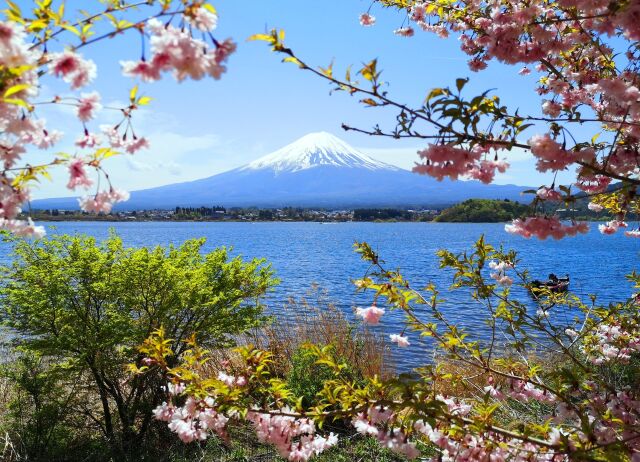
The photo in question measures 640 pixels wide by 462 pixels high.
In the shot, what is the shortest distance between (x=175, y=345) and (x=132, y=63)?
158 inches

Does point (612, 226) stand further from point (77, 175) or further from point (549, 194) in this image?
point (77, 175)

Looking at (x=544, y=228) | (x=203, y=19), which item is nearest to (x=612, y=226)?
(x=544, y=228)

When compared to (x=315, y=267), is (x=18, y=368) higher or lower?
higher

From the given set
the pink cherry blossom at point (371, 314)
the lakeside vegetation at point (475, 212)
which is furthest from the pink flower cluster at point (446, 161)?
A: the lakeside vegetation at point (475, 212)

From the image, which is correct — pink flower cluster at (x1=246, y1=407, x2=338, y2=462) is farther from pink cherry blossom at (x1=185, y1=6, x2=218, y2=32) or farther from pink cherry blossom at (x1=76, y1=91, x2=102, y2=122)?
pink cherry blossom at (x1=185, y1=6, x2=218, y2=32)

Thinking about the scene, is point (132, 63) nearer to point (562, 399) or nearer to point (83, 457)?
point (562, 399)

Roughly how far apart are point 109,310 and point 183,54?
3.75 metres

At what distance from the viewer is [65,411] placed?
14.6ft

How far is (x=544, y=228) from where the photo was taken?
77.5 inches

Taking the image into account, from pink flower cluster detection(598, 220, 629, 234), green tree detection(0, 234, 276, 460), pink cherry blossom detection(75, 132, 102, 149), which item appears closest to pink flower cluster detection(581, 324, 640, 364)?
pink flower cluster detection(598, 220, 629, 234)

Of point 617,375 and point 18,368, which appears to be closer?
point 18,368

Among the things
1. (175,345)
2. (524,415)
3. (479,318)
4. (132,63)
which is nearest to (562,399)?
(132,63)

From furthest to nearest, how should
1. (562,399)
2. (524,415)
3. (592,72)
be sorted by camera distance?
(524,415) → (592,72) → (562,399)

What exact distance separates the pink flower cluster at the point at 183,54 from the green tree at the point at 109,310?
341cm
